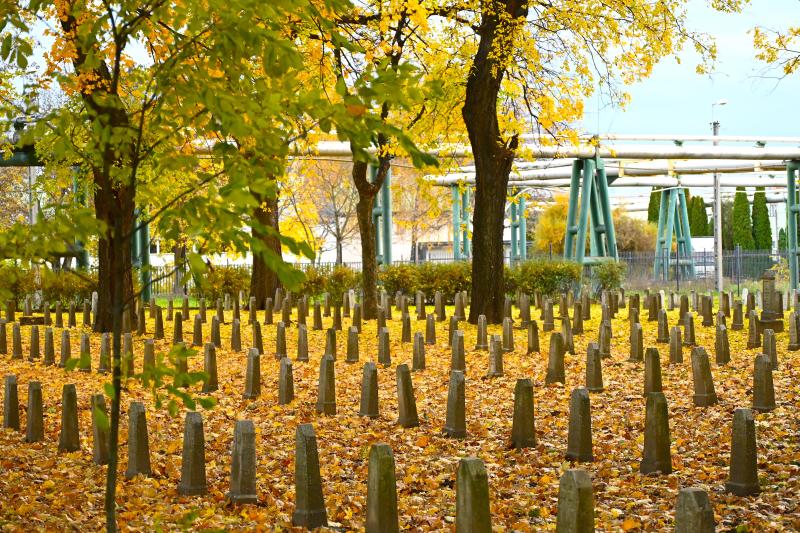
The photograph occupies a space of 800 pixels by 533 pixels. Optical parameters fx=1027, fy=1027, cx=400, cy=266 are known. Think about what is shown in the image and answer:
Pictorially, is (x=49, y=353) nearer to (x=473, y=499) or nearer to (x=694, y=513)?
(x=473, y=499)

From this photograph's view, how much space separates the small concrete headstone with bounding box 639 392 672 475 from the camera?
24.8 ft

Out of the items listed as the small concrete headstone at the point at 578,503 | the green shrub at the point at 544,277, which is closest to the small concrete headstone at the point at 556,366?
the small concrete headstone at the point at 578,503

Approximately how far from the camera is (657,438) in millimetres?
7641

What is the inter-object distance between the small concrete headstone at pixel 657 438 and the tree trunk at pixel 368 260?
1274cm

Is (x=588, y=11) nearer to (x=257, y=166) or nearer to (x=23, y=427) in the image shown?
(x=23, y=427)

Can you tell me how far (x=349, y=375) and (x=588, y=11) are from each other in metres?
8.25

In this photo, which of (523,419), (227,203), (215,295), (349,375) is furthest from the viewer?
(215,295)

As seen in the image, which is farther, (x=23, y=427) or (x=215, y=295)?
(x=215, y=295)

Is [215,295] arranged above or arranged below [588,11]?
below

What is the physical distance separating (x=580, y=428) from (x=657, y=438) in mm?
726

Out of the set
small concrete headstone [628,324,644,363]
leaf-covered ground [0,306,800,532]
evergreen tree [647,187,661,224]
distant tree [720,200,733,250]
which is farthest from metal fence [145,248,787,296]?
leaf-covered ground [0,306,800,532]

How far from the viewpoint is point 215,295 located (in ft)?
84.6

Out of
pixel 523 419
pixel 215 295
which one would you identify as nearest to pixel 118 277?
pixel 523 419

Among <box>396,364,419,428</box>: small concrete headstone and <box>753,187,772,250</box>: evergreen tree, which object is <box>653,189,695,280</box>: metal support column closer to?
<box>753,187,772,250</box>: evergreen tree
